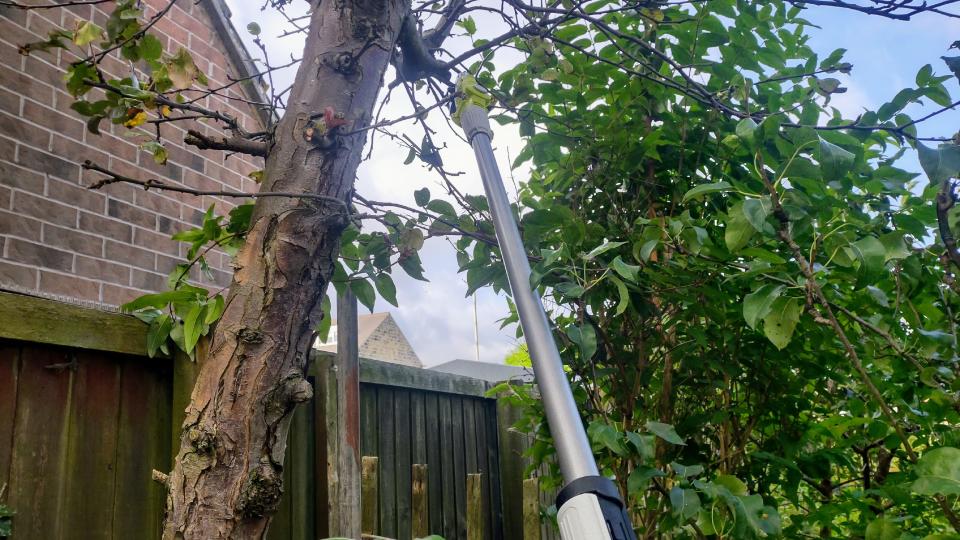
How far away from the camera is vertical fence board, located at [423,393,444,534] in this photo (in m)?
2.37

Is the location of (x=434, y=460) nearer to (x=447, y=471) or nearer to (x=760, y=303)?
(x=447, y=471)

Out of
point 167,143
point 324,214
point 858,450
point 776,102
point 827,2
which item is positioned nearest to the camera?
point 324,214

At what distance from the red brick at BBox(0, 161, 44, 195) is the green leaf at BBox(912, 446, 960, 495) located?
2123 millimetres

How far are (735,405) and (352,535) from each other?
0.89 m

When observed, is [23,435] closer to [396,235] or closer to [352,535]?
[352,535]

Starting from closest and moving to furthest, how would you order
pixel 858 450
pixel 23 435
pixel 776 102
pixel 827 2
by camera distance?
1. pixel 827 2
2. pixel 776 102
3. pixel 23 435
4. pixel 858 450

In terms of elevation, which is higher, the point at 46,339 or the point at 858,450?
the point at 46,339

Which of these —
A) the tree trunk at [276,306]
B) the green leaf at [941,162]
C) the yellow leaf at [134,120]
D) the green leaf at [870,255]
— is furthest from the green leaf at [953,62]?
the yellow leaf at [134,120]


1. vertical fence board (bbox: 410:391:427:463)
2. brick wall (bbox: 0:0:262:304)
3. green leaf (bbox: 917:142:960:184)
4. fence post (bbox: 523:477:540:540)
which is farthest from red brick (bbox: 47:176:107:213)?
green leaf (bbox: 917:142:960:184)

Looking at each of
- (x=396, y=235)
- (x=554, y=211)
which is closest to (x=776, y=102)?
(x=554, y=211)

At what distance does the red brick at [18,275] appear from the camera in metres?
1.83

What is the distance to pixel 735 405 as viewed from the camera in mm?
1482

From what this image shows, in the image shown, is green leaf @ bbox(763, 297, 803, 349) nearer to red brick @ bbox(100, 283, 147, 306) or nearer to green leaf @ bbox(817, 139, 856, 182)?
green leaf @ bbox(817, 139, 856, 182)

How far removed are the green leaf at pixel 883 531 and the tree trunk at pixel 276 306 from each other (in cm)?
85
